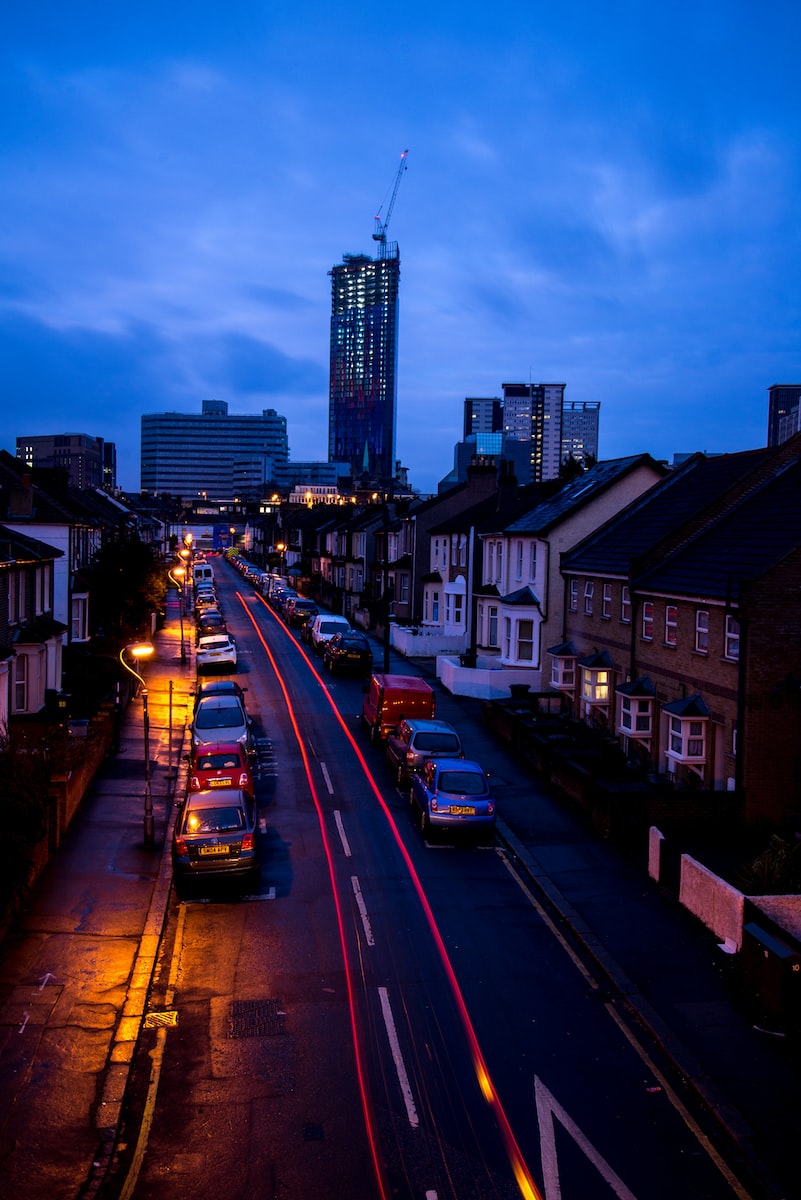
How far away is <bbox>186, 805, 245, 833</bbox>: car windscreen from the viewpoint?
19.0 m

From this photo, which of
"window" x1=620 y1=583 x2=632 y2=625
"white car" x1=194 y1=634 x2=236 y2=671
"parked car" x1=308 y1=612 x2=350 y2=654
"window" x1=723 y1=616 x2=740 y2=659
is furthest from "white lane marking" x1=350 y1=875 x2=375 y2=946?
"parked car" x1=308 y1=612 x2=350 y2=654

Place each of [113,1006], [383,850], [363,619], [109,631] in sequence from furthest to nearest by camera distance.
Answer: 1. [363,619]
2. [109,631]
3. [383,850]
4. [113,1006]

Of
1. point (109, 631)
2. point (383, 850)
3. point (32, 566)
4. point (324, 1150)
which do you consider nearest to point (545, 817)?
point (383, 850)

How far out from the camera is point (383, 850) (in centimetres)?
2208

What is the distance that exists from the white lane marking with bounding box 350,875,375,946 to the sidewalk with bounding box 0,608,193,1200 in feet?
12.1

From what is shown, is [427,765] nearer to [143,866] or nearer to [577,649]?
[143,866]

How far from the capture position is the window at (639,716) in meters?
29.1

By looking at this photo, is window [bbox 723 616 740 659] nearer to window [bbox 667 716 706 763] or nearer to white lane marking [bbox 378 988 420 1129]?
window [bbox 667 716 706 763]

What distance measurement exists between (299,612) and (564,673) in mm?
31999

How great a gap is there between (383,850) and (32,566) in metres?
19.1

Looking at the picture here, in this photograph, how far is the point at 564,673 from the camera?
123ft

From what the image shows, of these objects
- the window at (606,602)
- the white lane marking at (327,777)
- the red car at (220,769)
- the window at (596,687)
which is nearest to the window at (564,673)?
the window at (596,687)

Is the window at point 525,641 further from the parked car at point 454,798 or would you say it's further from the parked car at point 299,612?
the parked car at point 299,612

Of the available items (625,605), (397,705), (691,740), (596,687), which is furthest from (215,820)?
(596,687)
